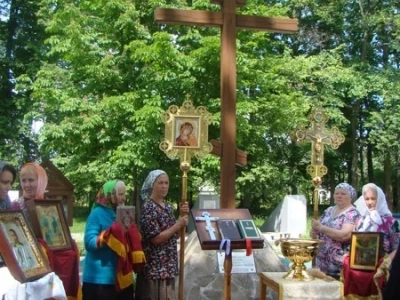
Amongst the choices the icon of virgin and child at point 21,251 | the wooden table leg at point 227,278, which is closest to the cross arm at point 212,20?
the wooden table leg at point 227,278

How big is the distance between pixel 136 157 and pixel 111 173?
749 mm

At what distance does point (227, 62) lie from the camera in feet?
19.0

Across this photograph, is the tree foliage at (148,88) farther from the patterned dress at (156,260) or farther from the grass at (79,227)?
the patterned dress at (156,260)

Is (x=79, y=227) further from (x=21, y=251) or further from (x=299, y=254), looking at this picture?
(x=21, y=251)

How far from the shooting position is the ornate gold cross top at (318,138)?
5711mm

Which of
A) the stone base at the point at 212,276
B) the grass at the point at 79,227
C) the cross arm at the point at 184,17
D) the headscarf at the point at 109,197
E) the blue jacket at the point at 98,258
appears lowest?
the grass at the point at 79,227

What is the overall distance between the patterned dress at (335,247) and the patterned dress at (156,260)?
1452mm

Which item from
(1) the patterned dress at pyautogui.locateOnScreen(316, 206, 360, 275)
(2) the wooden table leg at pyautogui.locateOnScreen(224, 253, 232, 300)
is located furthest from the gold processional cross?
(2) the wooden table leg at pyautogui.locateOnScreen(224, 253, 232, 300)

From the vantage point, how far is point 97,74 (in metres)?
13.9

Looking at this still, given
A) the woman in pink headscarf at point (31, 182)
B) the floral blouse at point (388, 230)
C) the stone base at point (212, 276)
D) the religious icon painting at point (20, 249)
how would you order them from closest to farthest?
the religious icon painting at point (20, 249)
the woman in pink headscarf at point (31, 182)
the floral blouse at point (388, 230)
the stone base at point (212, 276)

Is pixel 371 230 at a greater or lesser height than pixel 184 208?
lesser

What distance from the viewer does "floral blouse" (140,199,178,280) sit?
4.23 metres

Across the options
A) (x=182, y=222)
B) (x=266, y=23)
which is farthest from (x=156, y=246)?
(x=266, y=23)

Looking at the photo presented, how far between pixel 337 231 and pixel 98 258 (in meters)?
2.09
